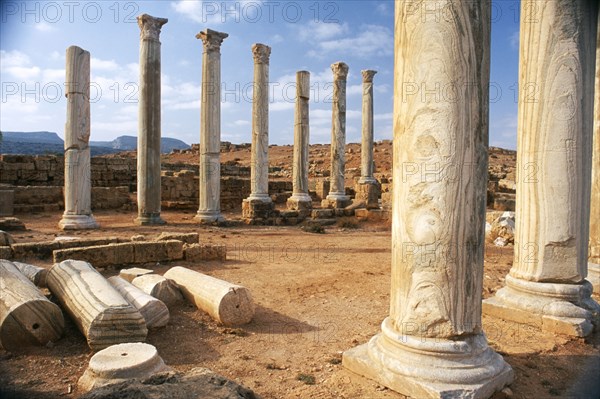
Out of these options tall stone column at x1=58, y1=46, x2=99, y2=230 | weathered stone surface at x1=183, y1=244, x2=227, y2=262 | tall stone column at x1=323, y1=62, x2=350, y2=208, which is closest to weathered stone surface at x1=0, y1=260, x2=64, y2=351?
weathered stone surface at x1=183, y1=244, x2=227, y2=262

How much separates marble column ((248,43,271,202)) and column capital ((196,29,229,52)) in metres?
1.97

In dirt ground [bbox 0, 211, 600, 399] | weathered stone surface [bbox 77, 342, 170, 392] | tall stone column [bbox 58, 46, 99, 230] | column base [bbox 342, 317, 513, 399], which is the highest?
tall stone column [bbox 58, 46, 99, 230]

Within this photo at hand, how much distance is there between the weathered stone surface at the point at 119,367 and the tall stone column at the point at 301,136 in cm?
1637

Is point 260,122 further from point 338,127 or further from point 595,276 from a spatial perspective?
point 595,276

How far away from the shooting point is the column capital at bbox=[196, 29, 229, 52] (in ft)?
55.8

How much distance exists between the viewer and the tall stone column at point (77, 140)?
46.4 feet

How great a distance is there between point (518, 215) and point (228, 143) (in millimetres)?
57023

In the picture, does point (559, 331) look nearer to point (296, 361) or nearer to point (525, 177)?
point (525, 177)

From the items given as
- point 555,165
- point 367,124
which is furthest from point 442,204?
point 367,124

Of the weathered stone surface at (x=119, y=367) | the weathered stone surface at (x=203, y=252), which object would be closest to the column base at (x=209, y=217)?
the weathered stone surface at (x=203, y=252)

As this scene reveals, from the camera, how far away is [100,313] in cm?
484

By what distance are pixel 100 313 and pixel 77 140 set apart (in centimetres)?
A: 1127

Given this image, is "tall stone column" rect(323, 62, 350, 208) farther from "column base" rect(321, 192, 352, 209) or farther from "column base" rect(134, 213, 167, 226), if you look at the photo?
"column base" rect(134, 213, 167, 226)

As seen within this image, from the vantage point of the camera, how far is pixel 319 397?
3920 mm
